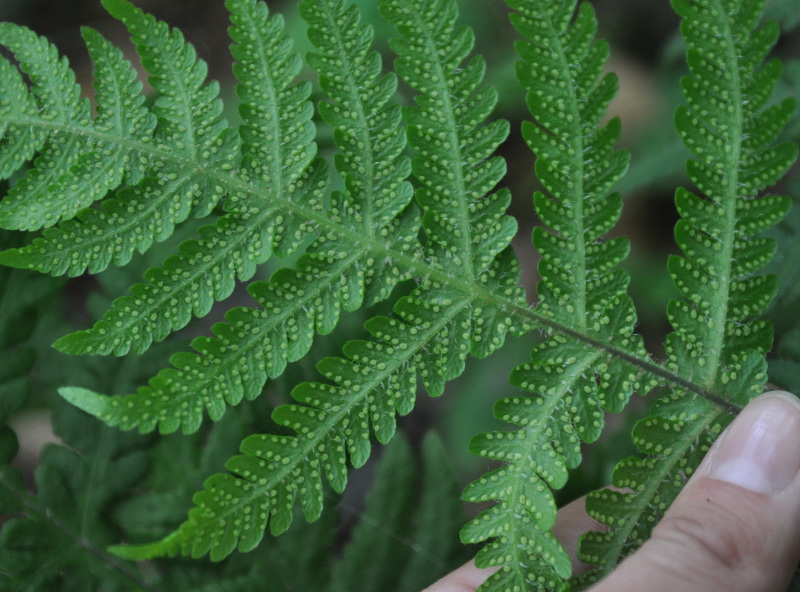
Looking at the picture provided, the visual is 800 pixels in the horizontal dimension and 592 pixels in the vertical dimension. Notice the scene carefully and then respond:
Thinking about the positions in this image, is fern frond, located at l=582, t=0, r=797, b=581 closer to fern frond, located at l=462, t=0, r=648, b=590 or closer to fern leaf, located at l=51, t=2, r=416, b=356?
fern frond, located at l=462, t=0, r=648, b=590

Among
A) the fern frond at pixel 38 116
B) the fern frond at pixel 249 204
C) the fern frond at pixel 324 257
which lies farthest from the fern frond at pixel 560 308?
the fern frond at pixel 38 116

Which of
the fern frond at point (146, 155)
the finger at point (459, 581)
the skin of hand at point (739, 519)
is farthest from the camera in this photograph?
the finger at point (459, 581)

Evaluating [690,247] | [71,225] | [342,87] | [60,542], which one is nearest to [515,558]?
[690,247]

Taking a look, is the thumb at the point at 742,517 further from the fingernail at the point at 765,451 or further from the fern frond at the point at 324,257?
the fern frond at the point at 324,257

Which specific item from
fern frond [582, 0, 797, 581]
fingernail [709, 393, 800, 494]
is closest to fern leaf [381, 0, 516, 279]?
fern frond [582, 0, 797, 581]

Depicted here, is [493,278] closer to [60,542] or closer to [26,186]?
[26,186]
